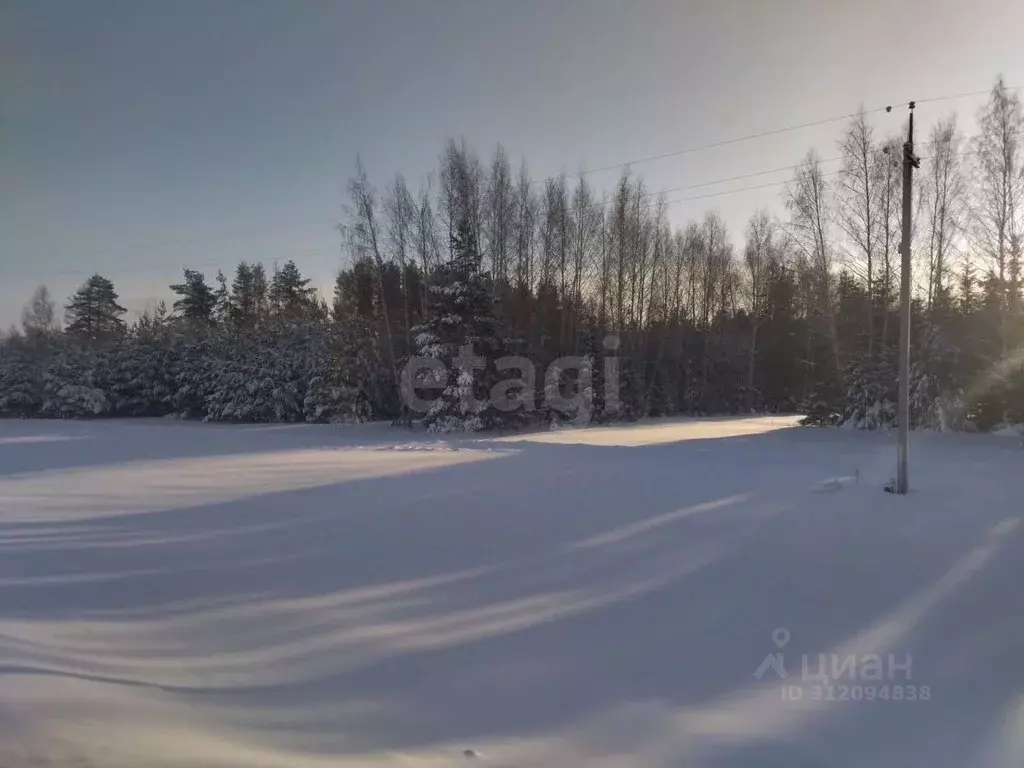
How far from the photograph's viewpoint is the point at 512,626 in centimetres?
492

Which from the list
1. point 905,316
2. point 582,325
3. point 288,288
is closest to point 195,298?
point 288,288

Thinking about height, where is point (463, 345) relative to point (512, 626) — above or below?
above

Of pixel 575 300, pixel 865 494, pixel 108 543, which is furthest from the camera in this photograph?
pixel 575 300

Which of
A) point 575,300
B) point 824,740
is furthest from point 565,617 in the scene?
point 575,300

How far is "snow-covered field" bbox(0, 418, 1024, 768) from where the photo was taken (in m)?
3.34

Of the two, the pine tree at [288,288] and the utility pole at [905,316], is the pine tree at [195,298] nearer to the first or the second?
the pine tree at [288,288]

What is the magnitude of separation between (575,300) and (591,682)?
3216 centimetres

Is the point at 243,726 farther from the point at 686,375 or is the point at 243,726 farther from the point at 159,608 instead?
the point at 686,375

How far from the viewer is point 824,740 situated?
3.43 m

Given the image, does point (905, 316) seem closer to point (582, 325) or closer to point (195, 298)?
point (582, 325)

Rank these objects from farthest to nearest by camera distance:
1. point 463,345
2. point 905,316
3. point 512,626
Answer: point 463,345 < point 905,316 < point 512,626

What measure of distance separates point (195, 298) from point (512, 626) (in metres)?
53.0

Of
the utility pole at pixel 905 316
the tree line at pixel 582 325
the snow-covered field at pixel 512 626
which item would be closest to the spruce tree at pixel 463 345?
the tree line at pixel 582 325

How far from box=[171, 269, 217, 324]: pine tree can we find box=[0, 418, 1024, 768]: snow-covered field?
44529 mm
